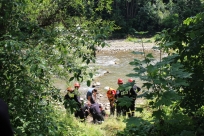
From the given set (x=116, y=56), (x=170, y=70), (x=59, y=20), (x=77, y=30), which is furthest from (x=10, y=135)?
(x=116, y=56)

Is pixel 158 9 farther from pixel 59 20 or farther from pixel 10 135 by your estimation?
pixel 10 135

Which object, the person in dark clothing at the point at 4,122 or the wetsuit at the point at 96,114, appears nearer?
the person in dark clothing at the point at 4,122

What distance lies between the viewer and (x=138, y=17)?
41094mm

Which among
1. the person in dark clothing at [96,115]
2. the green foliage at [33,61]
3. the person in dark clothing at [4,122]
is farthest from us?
the person in dark clothing at [96,115]

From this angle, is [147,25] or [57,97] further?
[147,25]

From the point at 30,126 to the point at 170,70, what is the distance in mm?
1571

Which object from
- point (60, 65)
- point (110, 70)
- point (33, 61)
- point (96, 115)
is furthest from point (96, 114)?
point (110, 70)

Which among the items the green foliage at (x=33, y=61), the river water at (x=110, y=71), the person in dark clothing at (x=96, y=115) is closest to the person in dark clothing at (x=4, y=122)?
the green foliage at (x=33, y=61)

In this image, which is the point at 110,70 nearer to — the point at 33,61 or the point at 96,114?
the point at 96,114

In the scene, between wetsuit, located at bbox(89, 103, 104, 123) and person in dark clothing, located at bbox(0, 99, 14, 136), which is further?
wetsuit, located at bbox(89, 103, 104, 123)

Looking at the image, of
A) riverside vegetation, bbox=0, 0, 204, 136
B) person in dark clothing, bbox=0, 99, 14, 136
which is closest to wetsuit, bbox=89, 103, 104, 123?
riverside vegetation, bbox=0, 0, 204, 136

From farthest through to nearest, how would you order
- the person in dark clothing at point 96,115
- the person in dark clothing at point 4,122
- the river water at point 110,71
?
the river water at point 110,71, the person in dark clothing at point 96,115, the person in dark clothing at point 4,122

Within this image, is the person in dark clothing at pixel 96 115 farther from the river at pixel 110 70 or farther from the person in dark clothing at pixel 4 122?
the person in dark clothing at pixel 4 122

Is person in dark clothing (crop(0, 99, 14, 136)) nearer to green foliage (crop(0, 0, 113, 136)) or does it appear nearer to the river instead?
green foliage (crop(0, 0, 113, 136))
